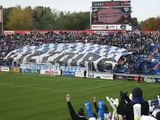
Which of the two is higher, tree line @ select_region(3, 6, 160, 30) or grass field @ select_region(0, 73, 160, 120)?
tree line @ select_region(3, 6, 160, 30)

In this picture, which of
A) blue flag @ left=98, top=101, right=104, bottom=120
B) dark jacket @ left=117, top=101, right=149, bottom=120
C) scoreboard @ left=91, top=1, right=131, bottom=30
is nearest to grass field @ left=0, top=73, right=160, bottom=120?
blue flag @ left=98, top=101, right=104, bottom=120

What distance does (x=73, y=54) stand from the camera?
50.7 m

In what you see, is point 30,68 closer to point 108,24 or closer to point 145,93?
point 108,24

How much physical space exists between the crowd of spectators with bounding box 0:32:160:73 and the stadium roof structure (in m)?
1.77

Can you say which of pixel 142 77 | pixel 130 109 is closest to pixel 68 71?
pixel 142 77

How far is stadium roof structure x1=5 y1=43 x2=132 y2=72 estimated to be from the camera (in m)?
47.2

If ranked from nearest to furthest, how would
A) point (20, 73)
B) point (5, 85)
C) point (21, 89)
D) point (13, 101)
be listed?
point (13, 101) → point (21, 89) → point (5, 85) → point (20, 73)

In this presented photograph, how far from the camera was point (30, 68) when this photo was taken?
167 feet

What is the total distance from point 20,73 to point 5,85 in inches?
518

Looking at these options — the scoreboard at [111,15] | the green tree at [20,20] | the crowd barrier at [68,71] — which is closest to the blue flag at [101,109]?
the crowd barrier at [68,71]

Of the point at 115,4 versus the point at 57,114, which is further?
the point at 115,4

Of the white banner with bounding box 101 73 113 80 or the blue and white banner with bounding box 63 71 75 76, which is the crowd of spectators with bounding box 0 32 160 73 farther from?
the blue and white banner with bounding box 63 71 75 76

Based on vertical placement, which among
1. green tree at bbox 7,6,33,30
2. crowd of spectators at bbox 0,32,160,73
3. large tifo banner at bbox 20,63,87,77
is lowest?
large tifo banner at bbox 20,63,87,77

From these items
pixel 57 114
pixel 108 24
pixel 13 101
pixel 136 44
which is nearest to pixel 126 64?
pixel 136 44
